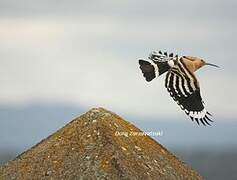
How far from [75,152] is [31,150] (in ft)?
3.17

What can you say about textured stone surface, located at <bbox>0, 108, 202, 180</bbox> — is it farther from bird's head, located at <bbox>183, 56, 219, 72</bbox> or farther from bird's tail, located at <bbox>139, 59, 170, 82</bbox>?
bird's head, located at <bbox>183, 56, 219, 72</bbox>

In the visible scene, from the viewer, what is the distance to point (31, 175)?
36.9 feet

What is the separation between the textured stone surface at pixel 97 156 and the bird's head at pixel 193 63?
1210mm

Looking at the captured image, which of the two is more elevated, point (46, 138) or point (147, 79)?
point (147, 79)

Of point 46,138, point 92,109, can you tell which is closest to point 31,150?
point 46,138

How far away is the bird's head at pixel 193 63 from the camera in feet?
38.1

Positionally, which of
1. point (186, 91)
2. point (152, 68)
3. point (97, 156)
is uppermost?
point (152, 68)

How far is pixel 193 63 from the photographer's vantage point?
38.2 feet

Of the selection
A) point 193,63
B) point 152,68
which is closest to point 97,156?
point 152,68

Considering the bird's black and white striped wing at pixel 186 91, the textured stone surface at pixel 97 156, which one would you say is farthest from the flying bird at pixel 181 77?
the textured stone surface at pixel 97 156

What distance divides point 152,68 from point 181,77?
1.42 feet

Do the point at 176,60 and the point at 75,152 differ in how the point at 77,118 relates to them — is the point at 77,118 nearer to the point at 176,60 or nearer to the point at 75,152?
the point at 75,152

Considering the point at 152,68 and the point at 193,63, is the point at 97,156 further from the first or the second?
the point at 193,63

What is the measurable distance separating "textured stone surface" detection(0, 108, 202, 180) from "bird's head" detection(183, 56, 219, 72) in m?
1.21
